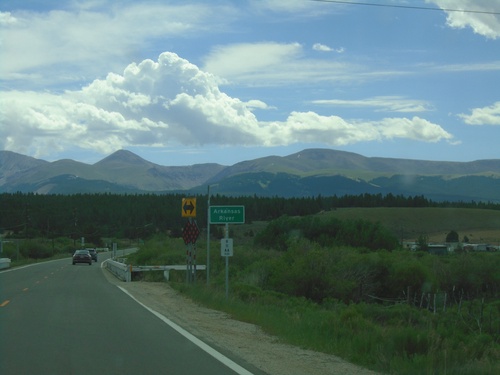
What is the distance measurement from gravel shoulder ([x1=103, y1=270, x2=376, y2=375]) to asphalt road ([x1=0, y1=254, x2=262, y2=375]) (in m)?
0.54

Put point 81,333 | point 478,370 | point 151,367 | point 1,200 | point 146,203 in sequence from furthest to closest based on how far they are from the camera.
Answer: point 146,203 < point 1,200 < point 81,333 < point 151,367 < point 478,370

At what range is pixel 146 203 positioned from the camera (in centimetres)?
16488

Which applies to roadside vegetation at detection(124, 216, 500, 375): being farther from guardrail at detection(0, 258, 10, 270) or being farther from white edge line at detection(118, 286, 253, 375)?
guardrail at detection(0, 258, 10, 270)

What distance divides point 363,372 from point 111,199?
562 feet

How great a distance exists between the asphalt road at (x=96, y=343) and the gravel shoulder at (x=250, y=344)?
0.54 metres

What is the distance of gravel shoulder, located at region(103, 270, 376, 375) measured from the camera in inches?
433

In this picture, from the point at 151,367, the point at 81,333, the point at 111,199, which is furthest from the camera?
the point at 111,199

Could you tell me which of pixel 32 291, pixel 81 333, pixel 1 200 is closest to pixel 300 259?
pixel 32 291

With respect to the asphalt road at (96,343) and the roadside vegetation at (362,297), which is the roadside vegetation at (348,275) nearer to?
the roadside vegetation at (362,297)

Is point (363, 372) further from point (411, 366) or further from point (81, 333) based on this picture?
point (81, 333)

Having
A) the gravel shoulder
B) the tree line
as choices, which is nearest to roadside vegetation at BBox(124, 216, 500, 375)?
the gravel shoulder

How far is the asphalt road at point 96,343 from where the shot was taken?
1063cm

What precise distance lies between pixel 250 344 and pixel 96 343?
298 centimetres

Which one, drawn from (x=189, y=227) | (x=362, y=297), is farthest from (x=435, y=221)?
(x=189, y=227)
